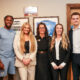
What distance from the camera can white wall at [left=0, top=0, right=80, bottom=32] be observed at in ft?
10.4

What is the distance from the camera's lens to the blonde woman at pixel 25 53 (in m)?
2.62

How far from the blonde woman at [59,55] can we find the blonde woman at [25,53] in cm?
35

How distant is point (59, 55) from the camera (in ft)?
8.35

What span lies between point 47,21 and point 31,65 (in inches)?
41.9

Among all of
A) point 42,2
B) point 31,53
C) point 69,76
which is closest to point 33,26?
point 42,2

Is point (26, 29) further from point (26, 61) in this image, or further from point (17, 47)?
point (26, 61)

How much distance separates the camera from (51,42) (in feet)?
8.64

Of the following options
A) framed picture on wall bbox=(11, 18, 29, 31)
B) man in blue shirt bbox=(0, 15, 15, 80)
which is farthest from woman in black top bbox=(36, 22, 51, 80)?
framed picture on wall bbox=(11, 18, 29, 31)

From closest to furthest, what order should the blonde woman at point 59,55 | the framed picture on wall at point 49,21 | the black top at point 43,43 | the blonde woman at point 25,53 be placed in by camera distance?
the blonde woman at point 59,55 → the blonde woman at point 25,53 → the black top at point 43,43 → the framed picture on wall at point 49,21

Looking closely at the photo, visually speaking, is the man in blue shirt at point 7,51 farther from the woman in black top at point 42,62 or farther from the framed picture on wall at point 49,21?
the framed picture on wall at point 49,21

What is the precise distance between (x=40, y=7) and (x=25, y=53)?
1152 mm

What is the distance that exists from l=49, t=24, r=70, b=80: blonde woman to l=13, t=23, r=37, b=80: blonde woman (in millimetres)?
351

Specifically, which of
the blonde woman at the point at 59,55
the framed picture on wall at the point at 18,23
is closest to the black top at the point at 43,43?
the blonde woman at the point at 59,55

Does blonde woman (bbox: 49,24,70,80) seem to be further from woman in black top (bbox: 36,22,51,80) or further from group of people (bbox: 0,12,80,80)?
woman in black top (bbox: 36,22,51,80)
